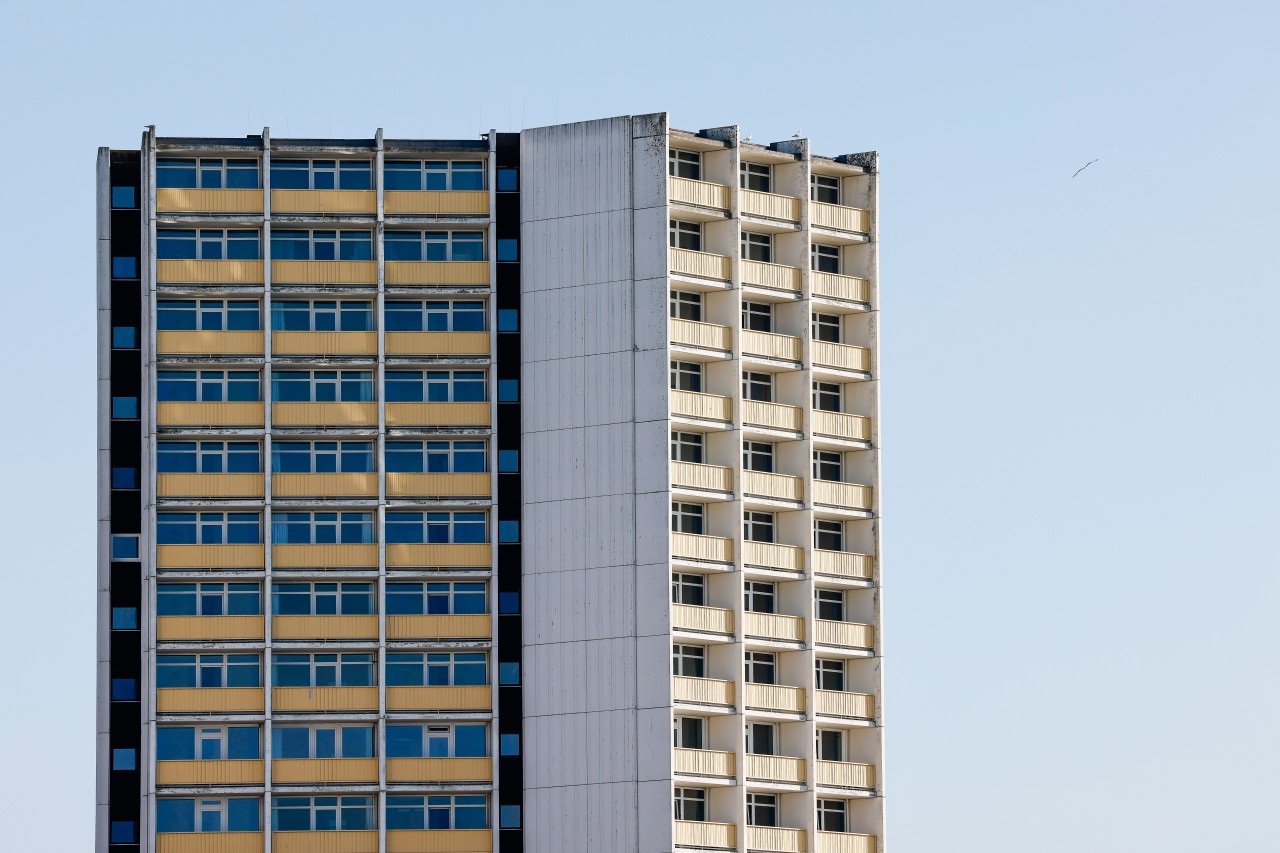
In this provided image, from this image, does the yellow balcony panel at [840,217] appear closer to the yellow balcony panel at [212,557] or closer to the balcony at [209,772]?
the yellow balcony panel at [212,557]

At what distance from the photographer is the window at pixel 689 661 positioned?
142625 mm

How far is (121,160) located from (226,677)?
898 inches

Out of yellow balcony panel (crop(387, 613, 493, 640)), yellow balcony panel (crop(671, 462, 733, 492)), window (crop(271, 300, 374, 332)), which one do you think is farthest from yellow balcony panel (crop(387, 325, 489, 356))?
yellow balcony panel (crop(387, 613, 493, 640))

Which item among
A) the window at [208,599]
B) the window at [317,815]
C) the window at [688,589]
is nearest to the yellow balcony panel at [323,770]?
the window at [317,815]

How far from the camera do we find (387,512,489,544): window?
14412 cm

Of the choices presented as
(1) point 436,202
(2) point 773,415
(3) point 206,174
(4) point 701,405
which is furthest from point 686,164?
(3) point 206,174

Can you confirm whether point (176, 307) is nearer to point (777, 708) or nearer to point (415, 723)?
point (415, 723)

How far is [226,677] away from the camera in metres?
142

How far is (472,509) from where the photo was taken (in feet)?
474

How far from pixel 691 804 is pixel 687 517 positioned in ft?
39.6

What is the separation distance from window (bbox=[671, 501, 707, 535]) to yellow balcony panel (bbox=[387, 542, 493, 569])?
7.88 m

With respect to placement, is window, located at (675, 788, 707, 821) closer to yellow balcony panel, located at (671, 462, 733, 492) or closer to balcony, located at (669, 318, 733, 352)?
yellow balcony panel, located at (671, 462, 733, 492)

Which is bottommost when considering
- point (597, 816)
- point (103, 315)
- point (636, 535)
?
point (597, 816)

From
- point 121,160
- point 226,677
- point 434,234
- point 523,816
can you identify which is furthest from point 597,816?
point 121,160
